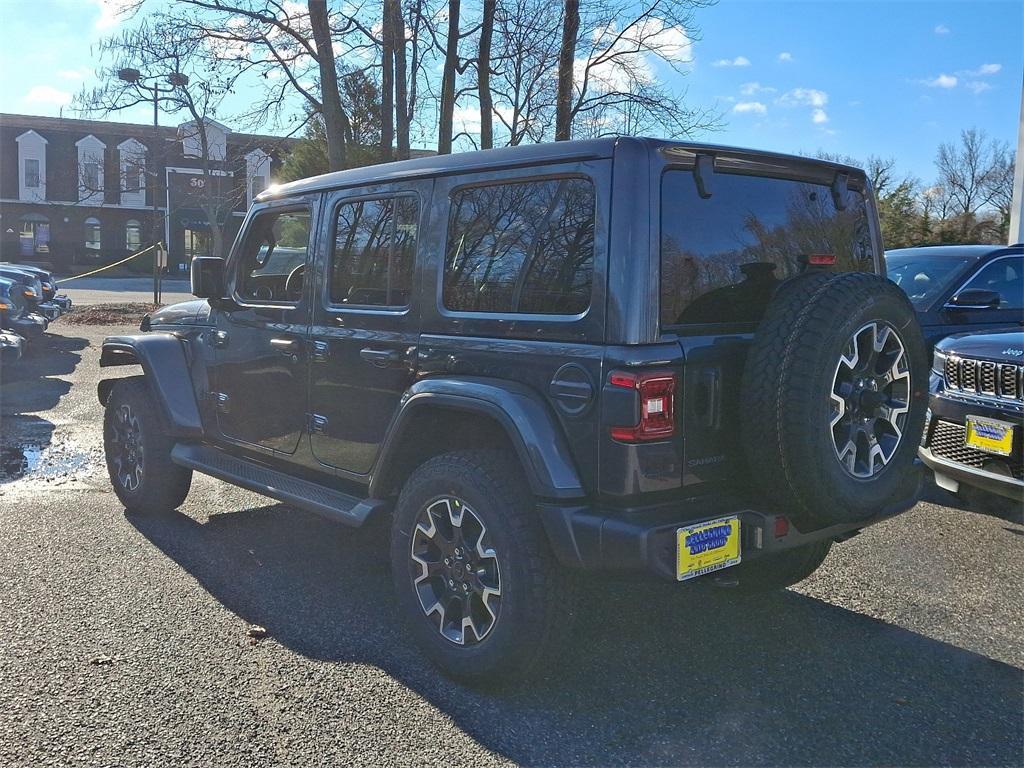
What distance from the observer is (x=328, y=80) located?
14945 millimetres

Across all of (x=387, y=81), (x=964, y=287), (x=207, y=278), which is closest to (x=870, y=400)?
(x=207, y=278)

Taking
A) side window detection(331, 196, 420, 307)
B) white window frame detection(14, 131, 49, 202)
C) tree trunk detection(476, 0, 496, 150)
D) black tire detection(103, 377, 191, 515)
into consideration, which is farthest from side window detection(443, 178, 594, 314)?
white window frame detection(14, 131, 49, 202)

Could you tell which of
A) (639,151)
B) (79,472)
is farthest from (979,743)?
(79,472)

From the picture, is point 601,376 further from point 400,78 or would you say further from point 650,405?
point 400,78

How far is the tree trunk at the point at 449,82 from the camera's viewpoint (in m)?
14.4

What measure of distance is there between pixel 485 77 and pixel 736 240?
12.1 m

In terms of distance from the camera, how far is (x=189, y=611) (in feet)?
13.2

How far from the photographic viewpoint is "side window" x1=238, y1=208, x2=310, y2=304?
14.9 feet

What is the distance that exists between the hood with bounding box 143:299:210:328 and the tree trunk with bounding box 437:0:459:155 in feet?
31.0

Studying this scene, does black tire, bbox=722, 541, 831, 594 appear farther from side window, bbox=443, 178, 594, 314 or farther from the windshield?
the windshield

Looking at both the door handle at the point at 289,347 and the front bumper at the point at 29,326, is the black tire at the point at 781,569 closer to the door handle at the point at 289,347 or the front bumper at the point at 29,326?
the door handle at the point at 289,347

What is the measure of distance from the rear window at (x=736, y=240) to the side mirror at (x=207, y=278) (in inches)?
109

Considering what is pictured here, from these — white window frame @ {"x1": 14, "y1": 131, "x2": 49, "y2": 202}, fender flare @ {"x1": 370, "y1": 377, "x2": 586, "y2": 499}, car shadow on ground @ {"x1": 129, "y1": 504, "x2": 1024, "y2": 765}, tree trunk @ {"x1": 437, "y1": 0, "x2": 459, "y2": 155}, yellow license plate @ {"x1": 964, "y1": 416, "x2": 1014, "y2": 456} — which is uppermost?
white window frame @ {"x1": 14, "y1": 131, "x2": 49, "y2": 202}

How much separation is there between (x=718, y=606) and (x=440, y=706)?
157 centimetres
